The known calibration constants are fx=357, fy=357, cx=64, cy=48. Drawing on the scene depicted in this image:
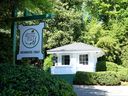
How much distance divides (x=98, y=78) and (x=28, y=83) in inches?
820

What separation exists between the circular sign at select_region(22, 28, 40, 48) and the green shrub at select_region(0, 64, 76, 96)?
2.35 feet

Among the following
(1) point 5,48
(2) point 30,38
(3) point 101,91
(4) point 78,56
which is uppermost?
(4) point 78,56

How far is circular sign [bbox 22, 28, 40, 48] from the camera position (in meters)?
8.34

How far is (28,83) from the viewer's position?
24.0 ft

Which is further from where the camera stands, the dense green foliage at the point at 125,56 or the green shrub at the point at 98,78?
the dense green foliage at the point at 125,56

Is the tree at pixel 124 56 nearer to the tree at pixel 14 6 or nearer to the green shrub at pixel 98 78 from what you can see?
the green shrub at pixel 98 78

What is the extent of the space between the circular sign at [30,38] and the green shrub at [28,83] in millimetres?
717

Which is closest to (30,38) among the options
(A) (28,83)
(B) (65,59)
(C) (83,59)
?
(A) (28,83)

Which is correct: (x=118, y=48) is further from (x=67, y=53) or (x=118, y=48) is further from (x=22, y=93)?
(x=22, y=93)

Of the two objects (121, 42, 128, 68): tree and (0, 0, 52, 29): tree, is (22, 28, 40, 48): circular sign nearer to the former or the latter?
(0, 0, 52, 29): tree

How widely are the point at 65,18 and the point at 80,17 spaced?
75.3 inches

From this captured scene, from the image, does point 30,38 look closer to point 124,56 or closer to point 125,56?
point 125,56

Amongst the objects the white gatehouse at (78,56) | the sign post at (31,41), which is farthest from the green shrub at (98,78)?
the sign post at (31,41)

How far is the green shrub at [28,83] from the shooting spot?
23.4 feet
